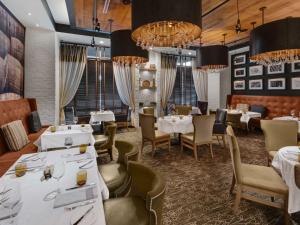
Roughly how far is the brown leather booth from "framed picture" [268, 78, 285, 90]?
7.34m

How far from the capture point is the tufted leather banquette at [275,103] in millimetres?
5943

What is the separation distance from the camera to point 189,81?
933cm

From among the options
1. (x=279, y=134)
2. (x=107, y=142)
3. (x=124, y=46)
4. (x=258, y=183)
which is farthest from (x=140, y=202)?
(x=279, y=134)

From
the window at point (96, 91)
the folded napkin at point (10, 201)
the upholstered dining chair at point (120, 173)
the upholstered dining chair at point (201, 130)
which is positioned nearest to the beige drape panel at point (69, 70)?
the window at point (96, 91)

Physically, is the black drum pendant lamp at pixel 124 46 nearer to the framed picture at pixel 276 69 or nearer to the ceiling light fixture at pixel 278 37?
the ceiling light fixture at pixel 278 37

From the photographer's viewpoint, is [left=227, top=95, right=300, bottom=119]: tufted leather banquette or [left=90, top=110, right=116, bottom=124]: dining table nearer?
[left=227, top=95, right=300, bottom=119]: tufted leather banquette

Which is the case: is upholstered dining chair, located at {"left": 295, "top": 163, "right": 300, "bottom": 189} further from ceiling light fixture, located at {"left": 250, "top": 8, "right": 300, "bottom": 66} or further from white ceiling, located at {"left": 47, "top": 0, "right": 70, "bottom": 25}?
white ceiling, located at {"left": 47, "top": 0, "right": 70, "bottom": 25}

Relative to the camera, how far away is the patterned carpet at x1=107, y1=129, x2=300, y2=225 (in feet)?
7.30

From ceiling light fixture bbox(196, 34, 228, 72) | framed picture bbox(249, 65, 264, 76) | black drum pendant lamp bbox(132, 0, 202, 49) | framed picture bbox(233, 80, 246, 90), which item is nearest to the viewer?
black drum pendant lamp bbox(132, 0, 202, 49)

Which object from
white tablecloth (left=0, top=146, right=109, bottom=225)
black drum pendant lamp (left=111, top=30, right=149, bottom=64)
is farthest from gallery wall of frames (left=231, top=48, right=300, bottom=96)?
white tablecloth (left=0, top=146, right=109, bottom=225)

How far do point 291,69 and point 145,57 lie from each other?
519 centimetres

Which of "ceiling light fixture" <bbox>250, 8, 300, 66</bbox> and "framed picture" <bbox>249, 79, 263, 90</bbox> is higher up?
"ceiling light fixture" <bbox>250, 8, 300, 66</bbox>

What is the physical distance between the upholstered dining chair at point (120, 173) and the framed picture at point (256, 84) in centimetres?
663

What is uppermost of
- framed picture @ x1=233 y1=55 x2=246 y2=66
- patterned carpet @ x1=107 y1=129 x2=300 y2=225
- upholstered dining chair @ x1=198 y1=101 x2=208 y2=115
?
framed picture @ x1=233 y1=55 x2=246 y2=66
